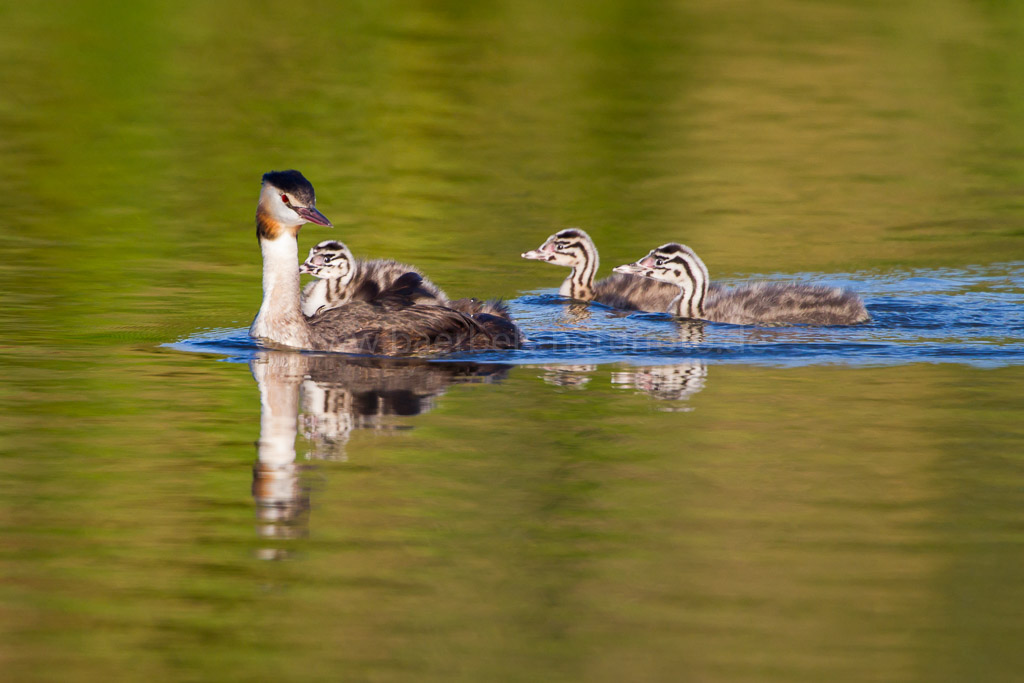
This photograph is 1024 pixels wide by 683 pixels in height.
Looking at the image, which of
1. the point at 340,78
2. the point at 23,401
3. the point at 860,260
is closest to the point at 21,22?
the point at 340,78

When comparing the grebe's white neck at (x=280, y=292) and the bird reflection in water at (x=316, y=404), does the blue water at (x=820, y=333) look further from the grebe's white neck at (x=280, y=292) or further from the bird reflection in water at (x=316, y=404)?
the bird reflection in water at (x=316, y=404)

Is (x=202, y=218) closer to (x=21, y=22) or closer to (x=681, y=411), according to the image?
(x=681, y=411)

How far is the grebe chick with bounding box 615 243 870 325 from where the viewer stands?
43.6ft

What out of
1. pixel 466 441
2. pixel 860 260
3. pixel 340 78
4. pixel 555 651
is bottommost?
pixel 555 651

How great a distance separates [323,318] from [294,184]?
1.01m

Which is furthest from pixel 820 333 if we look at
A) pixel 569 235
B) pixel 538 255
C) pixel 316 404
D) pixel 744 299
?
pixel 316 404

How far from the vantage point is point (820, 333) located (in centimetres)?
1292

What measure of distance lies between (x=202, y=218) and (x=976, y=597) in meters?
11.9

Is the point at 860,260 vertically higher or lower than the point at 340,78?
lower

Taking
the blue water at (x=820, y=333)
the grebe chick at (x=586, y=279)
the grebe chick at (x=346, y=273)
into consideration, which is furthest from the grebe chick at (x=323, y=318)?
the grebe chick at (x=586, y=279)

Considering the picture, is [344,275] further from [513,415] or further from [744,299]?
[513,415]

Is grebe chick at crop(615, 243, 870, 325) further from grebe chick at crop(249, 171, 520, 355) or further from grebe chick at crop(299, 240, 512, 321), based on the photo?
grebe chick at crop(249, 171, 520, 355)

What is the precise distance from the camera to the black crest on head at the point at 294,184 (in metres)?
11.9

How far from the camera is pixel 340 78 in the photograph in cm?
2792
